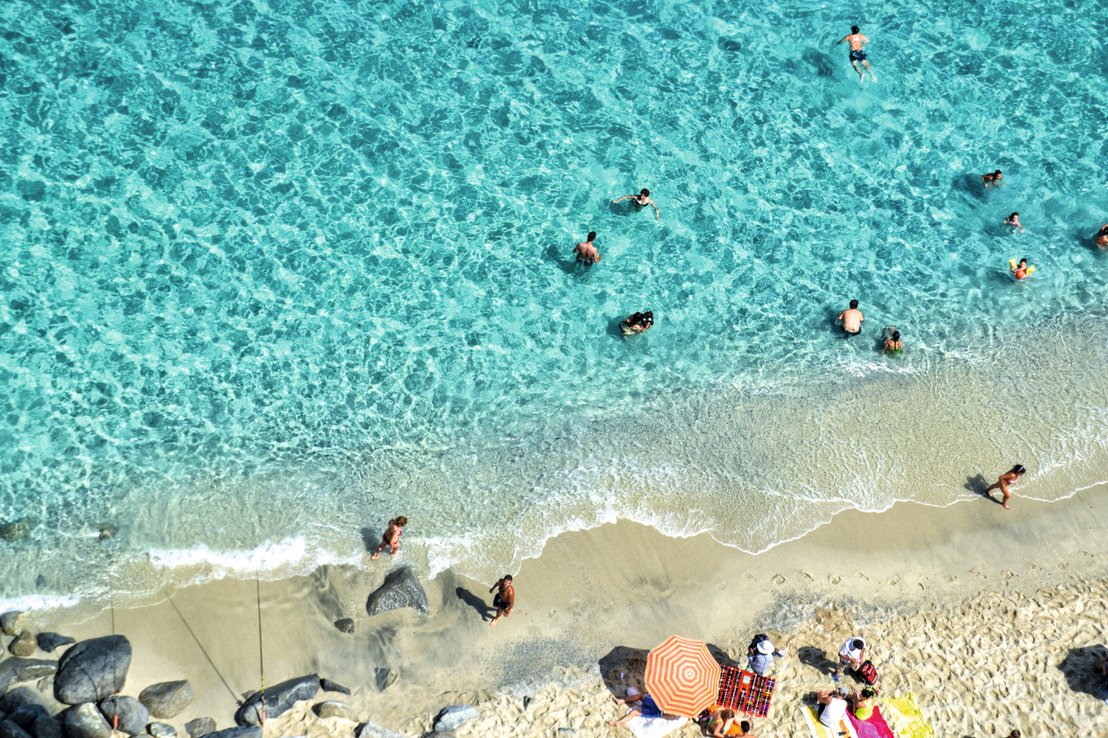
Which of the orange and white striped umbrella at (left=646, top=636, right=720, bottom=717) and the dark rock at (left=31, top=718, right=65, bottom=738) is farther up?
the orange and white striped umbrella at (left=646, top=636, right=720, bottom=717)

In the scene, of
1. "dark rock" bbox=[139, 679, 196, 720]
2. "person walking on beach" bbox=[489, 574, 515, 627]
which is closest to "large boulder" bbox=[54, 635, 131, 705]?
"dark rock" bbox=[139, 679, 196, 720]

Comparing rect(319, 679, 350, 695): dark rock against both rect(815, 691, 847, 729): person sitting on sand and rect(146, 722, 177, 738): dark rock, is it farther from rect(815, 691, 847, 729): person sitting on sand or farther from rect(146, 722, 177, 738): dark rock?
rect(815, 691, 847, 729): person sitting on sand

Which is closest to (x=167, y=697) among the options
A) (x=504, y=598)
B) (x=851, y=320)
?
(x=504, y=598)

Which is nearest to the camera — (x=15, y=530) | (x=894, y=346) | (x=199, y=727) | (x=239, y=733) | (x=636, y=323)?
(x=239, y=733)

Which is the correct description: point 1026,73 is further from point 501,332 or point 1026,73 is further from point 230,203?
point 230,203

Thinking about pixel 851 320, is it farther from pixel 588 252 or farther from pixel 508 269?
pixel 508 269
